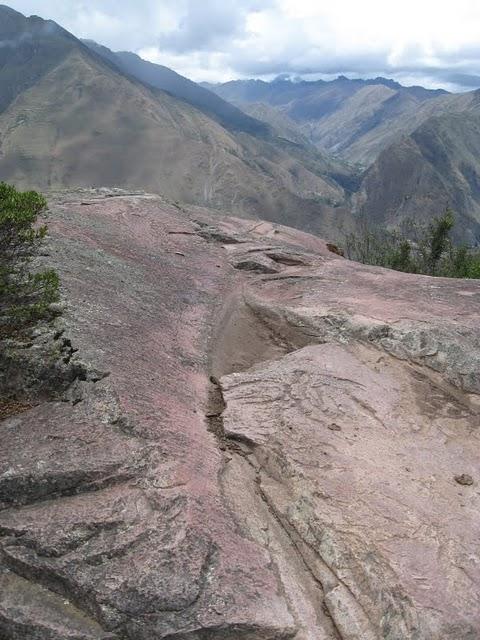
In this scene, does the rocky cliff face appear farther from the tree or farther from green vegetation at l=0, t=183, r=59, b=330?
the tree

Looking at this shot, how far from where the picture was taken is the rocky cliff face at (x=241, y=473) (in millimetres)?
9547

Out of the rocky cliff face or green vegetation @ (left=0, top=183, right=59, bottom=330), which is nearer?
the rocky cliff face

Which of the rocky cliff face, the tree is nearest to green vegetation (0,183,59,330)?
the rocky cliff face

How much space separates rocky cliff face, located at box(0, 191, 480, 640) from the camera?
9.55 metres

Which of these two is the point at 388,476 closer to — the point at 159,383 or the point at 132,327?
the point at 159,383

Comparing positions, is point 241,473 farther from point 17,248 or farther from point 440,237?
point 440,237

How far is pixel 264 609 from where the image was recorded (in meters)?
9.54

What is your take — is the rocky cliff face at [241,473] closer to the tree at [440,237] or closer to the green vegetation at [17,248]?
the green vegetation at [17,248]

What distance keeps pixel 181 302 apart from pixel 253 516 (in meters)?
10.2

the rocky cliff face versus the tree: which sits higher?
the tree

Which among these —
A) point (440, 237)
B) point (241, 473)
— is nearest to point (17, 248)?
point (241, 473)

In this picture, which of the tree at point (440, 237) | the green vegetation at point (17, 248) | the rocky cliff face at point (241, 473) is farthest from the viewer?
the tree at point (440, 237)

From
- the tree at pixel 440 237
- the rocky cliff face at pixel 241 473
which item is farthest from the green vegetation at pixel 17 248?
the tree at pixel 440 237

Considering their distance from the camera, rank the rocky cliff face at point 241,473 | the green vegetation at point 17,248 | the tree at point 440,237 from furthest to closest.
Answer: the tree at point 440,237
the green vegetation at point 17,248
the rocky cliff face at point 241,473
